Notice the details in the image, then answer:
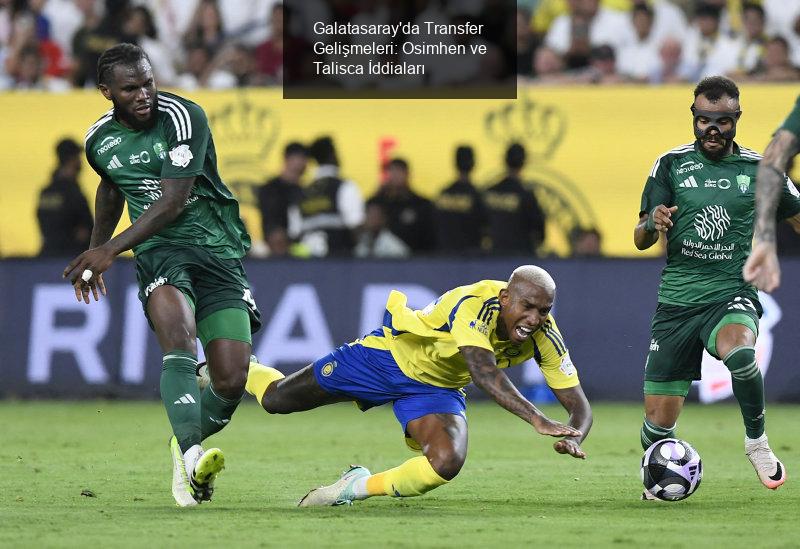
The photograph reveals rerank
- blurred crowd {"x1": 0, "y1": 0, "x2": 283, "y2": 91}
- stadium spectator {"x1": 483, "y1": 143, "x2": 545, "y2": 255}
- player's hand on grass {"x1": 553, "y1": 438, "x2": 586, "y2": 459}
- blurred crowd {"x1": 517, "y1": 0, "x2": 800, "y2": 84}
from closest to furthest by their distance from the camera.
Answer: player's hand on grass {"x1": 553, "y1": 438, "x2": 586, "y2": 459}
stadium spectator {"x1": 483, "y1": 143, "x2": 545, "y2": 255}
blurred crowd {"x1": 517, "y1": 0, "x2": 800, "y2": 84}
blurred crowd {"x1": 0, "y1": 0, "x2": 283, "y2": 91}

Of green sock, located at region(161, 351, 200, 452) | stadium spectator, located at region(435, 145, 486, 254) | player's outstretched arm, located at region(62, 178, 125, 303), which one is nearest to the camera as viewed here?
green sock, located at region(161, 351, 200, 452)

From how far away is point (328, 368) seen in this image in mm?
8531

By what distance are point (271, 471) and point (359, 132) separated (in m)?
7.55

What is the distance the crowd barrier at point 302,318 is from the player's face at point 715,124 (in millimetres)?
6256

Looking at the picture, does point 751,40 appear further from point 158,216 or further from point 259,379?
point 158,216

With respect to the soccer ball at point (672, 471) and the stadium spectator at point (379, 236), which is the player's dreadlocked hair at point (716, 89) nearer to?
the soccer ball at point (672, 471)

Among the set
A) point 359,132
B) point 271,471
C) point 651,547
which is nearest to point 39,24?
point 359,132

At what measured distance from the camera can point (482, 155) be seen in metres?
16.3

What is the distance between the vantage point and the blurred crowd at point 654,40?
1698cm

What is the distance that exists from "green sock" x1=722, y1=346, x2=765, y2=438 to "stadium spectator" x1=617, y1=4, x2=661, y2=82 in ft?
30.8

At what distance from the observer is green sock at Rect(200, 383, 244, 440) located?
858 centimetres

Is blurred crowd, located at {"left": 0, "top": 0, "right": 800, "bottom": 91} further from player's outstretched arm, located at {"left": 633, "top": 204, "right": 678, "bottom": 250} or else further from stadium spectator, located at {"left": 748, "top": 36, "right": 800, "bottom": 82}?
player's outstretched arm, located at {"left": 633, "top": 204, "right": 678, "bottom": 250}

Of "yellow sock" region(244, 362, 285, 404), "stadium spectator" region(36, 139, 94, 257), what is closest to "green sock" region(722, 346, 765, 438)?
"yellow sock" region(244, 362, 285, 404)

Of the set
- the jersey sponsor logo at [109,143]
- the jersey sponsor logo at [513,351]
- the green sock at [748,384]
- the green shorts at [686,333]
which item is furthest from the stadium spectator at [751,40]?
the jersey sponsor logo at [109,143]
